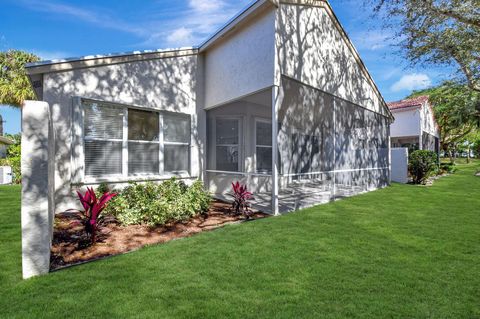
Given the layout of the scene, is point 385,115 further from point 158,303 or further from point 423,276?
point 158,303

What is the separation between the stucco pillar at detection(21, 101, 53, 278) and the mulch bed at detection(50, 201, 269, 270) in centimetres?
45

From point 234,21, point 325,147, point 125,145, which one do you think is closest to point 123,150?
point 125,145

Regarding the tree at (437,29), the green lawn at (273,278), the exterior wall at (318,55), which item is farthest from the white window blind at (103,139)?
the tree at (437,29)

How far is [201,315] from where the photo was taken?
2600mm

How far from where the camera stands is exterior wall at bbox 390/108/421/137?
19156 mm

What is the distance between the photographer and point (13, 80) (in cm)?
2042

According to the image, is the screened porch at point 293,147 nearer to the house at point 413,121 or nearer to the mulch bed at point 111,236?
the mulch bed at point 111,236

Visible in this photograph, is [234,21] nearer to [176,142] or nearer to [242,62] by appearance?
[242,62]

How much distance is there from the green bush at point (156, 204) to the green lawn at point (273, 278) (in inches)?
46.2

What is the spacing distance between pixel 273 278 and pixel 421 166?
1429cm

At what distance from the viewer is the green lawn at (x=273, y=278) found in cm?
270

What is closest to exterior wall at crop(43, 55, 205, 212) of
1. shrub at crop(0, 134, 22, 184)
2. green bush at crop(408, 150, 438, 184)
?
shrub at crop(0, 134, 22, 184)

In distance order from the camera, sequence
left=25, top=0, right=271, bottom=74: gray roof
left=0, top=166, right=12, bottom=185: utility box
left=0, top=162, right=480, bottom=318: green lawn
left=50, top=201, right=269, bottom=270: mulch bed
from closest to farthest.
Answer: left=0, top=162, right=480, bottom=318: green lawn → left=50, top=201, right=269, bottom=270: mulch bed → left=25, top=0, right=271, bottom=74: gray roof → left=0, top=166, right=12, bottom=185: utility box

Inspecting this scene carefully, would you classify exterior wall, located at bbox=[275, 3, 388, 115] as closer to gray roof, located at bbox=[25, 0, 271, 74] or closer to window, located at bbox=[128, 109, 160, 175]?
gray roof, located at bbox=[25, 0, 271, 74]
